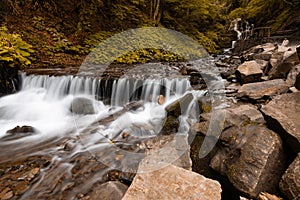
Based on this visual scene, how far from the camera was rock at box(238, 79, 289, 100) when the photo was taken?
12.5ft

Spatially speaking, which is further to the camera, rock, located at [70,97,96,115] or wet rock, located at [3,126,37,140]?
rock, located at [70,97,96,115]

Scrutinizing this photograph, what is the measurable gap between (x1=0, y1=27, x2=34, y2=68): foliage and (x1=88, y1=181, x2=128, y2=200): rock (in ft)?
20.1

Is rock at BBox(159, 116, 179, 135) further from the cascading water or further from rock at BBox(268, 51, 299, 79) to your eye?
rock at BBox(268, 51, 299, 79)

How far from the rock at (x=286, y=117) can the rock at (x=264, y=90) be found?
119 cm

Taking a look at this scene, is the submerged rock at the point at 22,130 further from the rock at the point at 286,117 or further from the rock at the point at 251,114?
the rock at the point at 286,117

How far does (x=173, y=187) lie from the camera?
1.99 meters

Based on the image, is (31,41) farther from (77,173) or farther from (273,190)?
(273,190)

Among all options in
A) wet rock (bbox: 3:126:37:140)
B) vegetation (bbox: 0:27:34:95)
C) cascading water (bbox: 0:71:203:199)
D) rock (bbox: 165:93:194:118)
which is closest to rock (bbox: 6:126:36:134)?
wet rock (bbox: 3:126:37:140)

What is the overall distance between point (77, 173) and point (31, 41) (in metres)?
8.14

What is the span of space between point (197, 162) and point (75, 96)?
527 centimetres

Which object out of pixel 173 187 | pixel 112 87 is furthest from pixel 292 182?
pixel 112 87

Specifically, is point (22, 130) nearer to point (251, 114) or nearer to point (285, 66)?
point (251, 114)

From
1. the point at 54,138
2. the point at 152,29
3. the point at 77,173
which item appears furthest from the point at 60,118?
the point at 152,29

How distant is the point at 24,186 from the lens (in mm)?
2908
